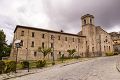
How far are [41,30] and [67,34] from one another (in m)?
10.6

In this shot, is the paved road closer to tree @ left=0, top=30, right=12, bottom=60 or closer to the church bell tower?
tree @ left=0, top=30, right=12, bottom=60

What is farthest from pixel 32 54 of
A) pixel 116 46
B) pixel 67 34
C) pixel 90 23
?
pixel 116 46

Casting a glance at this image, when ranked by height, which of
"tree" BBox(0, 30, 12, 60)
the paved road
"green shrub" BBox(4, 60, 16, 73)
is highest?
"tree" BBox(0, 30, 12, 60)

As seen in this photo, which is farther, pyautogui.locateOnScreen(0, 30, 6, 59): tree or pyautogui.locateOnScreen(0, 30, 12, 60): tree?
pyautogui.locateOnScreen(0, 30, 12, 60): tree

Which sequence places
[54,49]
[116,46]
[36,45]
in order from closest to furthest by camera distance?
1. [36,45]
2. [54,49]
3. [116,46]

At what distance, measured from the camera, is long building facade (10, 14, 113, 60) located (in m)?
44.6

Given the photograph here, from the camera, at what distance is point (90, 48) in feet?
198

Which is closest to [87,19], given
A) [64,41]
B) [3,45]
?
[64,41]

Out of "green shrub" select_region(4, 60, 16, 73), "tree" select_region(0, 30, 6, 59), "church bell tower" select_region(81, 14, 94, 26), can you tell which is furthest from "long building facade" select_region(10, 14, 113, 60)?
"green shrub" select_region(4, 60, 16, 73)

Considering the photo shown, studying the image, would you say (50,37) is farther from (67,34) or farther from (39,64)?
(39,64)

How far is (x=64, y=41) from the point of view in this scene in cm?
5431

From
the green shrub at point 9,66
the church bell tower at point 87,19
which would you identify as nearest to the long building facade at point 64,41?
the church bell tower at point 87,19

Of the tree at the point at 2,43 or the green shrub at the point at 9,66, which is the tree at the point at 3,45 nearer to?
the tree at the point at 2,43

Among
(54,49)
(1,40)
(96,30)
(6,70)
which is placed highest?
(96,30)
